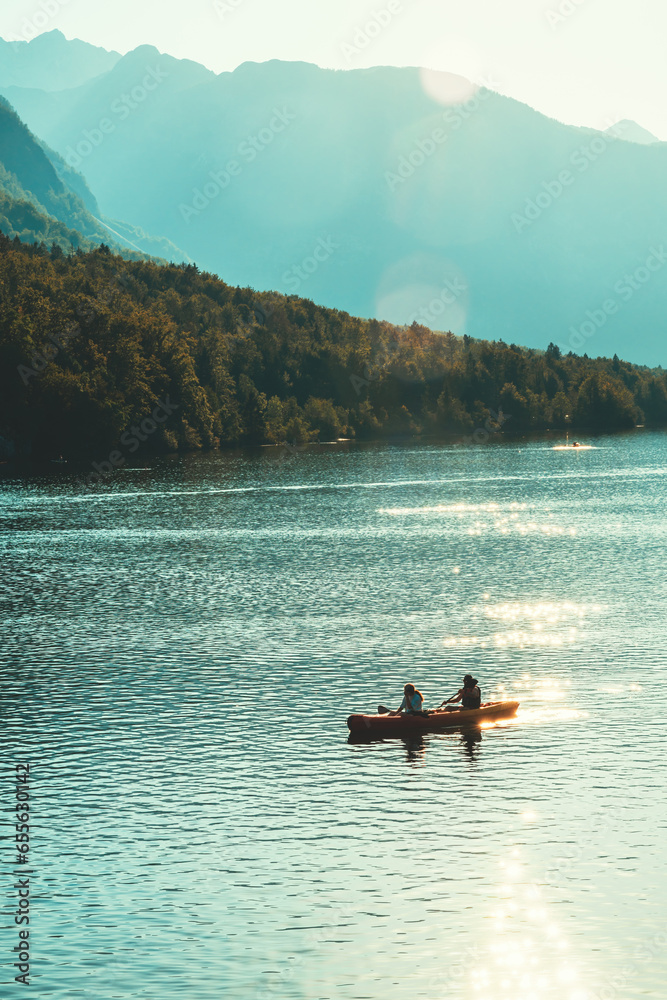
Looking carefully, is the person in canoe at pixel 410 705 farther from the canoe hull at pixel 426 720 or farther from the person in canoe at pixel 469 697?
the person in canoe at pixel 469 697

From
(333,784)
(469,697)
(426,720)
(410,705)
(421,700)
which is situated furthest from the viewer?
(469,697)

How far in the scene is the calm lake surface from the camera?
2653cm

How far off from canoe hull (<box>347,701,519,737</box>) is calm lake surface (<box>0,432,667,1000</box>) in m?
0.58

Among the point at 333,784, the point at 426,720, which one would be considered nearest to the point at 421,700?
the point at 426,720

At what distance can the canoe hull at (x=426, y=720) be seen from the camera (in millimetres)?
43750

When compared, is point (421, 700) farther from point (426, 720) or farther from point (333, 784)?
point (333, 784)

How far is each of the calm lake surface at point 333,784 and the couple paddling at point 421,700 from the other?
132 cm

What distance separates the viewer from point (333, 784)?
127ft

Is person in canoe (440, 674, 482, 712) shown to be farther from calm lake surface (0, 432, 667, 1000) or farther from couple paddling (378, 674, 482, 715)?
calm lake surface (0, 432, 667, 1000)

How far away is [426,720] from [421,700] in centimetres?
111

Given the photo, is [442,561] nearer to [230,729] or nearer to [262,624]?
[262,624]

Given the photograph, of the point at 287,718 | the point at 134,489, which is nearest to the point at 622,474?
the point at 134,489

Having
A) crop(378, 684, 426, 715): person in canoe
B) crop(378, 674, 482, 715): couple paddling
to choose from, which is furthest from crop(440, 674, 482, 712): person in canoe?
crop(378, 684, 426, 715): person in canoe

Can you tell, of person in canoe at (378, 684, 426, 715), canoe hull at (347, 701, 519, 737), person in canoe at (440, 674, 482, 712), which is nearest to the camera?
canoe hull at (347, 701, 519, 737)
